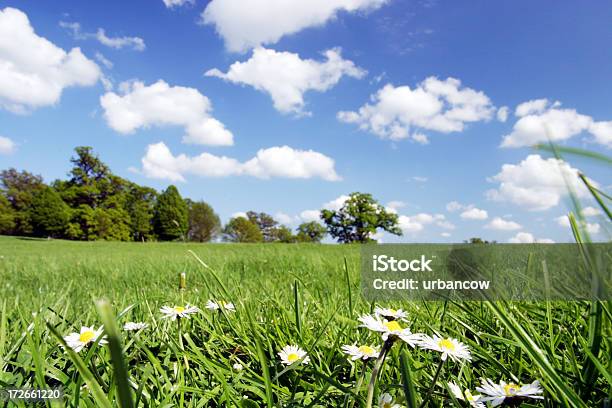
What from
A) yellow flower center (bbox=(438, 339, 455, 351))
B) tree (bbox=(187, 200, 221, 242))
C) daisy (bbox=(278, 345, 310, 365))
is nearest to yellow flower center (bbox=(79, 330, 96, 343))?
daisy (bbox=(278, 345, 310, 365))

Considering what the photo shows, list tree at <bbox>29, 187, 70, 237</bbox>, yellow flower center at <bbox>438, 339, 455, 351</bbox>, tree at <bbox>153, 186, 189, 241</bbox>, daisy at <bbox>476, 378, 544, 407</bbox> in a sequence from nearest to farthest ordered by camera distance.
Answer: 1. daisy at <bbox>476, 378, 544, 407</bbox>
2. yellow flower center at <bbox>438, 339, 455, 351</bbox>
3. tree at <bbox>29, 187, 70, 237</bbox>
4. tree at <bbox>153, 186, 189, 241</bbox>

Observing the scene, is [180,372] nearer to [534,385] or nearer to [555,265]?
[534,385]

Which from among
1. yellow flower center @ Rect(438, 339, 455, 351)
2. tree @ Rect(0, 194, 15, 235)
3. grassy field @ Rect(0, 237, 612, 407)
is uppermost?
tree @ Rect(0, 194, 15, 235)

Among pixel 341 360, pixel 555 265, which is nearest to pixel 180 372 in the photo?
pixel 341 360

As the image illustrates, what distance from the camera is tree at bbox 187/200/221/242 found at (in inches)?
2494

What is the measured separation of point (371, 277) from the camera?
2.74m

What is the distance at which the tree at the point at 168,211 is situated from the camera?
57.3m

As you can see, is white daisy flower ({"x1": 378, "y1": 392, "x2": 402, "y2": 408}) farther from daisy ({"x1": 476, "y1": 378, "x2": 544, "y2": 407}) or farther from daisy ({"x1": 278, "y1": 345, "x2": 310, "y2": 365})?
daisy ({"x1": 278, "y1": 345, "x2": 310, "y2": 365})

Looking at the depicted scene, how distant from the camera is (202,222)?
210 ft
